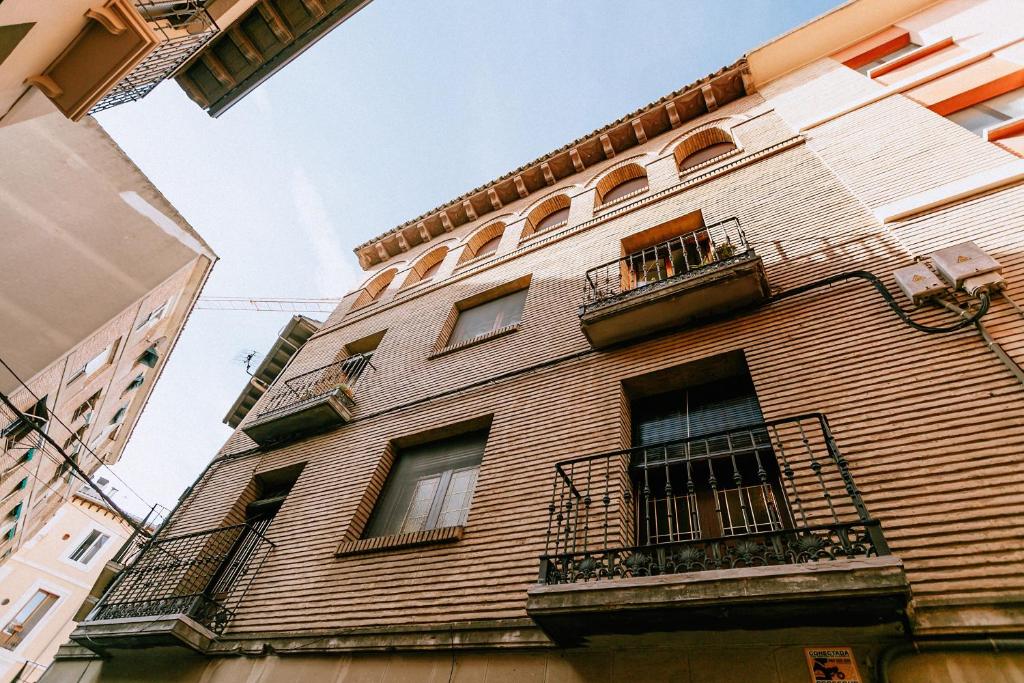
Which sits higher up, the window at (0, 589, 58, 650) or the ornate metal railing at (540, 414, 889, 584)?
the ornate metal railing at (540, 414, 889, 584)

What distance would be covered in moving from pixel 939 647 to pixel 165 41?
500 inches

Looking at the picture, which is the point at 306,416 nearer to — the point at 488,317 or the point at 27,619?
the point at 488,317

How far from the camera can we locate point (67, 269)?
9703 millimetres

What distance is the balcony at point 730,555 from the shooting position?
290 centimetres

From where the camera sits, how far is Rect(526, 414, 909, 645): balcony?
9.53ft

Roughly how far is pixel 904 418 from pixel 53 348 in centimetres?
1426

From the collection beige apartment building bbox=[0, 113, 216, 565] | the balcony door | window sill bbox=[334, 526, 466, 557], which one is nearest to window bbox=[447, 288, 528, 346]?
the balcony door

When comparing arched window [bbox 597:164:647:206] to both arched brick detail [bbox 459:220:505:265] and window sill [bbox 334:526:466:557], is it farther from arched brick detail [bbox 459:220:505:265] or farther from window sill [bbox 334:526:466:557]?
window sill [bbox 334:526:466:557]

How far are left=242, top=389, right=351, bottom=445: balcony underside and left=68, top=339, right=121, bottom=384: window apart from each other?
291 inches

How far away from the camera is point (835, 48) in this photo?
33.7 feet

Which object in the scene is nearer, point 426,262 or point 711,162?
point 711,162

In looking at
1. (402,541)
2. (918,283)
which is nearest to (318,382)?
(402,541)

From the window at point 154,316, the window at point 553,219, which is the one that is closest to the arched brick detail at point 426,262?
the window at point 553,219

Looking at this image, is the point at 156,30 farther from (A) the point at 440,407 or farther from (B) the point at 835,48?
(B) the point at 835,48
